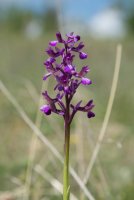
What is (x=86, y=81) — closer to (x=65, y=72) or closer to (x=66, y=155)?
(x=65, y=72)

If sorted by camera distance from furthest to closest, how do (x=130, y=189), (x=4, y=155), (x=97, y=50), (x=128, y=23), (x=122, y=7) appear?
(x=128, y=23)
(x=122, y=7)
(x=97, y=50)
(x=4, y=155)
(x=130, y=189)

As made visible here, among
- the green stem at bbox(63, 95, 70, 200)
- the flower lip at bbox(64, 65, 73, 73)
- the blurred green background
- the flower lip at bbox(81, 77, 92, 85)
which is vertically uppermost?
the blurred green background

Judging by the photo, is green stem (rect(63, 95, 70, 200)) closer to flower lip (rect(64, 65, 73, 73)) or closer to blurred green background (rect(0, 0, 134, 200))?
flower lip (rect(64, 65, 73, 73))

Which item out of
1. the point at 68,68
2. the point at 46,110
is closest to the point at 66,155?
the point at 46,110

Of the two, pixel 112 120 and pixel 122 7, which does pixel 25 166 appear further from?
pixel 122 7

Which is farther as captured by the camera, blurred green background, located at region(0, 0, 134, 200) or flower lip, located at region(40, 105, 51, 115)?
blurred green background, located at region(0, 0, 134, 200)

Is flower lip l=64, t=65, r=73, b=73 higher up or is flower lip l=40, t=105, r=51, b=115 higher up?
flower lip l=64, t=65, r=73, b=73

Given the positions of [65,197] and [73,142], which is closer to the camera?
[65,197]

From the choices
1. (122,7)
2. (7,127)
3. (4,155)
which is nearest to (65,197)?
(4,155)

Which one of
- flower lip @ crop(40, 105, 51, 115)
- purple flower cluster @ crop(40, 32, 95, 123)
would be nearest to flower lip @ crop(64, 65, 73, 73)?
purple flower cluster @ crop(40, 32, 95, 123)

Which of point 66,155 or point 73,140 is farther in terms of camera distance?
point 73,140

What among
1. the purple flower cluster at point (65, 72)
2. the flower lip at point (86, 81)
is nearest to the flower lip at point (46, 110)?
the purple flower cluster at point (65, 72)
